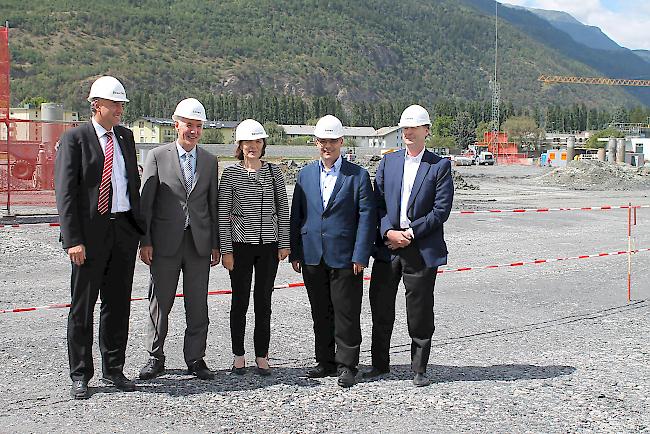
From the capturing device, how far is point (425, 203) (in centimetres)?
638

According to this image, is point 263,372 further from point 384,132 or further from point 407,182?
point 384,132

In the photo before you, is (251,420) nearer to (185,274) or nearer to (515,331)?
(185,274)

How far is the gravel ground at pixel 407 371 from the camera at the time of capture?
17.9ft

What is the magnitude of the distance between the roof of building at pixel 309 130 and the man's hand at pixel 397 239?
141 m

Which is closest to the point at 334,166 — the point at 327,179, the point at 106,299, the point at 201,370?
the point at 327,179

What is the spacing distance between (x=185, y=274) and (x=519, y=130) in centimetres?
14757

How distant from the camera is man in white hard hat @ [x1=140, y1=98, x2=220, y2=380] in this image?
20.4ft

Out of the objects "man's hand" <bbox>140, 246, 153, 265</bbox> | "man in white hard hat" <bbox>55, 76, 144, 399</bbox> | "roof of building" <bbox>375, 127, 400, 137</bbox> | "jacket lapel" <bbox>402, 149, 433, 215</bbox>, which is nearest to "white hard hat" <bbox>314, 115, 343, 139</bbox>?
"jacket lapel" <bbox>402, 149, 433, 215</bbox>

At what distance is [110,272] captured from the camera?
19.8ft

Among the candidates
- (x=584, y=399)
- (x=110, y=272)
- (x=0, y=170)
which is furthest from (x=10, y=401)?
(x=0, y=170)

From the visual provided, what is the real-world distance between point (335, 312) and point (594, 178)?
1660 inches

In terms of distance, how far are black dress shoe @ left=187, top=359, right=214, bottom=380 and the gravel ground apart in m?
0.08

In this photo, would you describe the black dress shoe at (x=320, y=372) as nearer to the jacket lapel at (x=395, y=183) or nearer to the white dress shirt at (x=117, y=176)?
the jacket lapel at (x=395, y=183)

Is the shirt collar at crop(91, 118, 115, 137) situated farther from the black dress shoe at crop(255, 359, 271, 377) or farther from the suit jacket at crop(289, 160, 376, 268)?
the black dress shoe at crop(255, 359, 271, 377)
